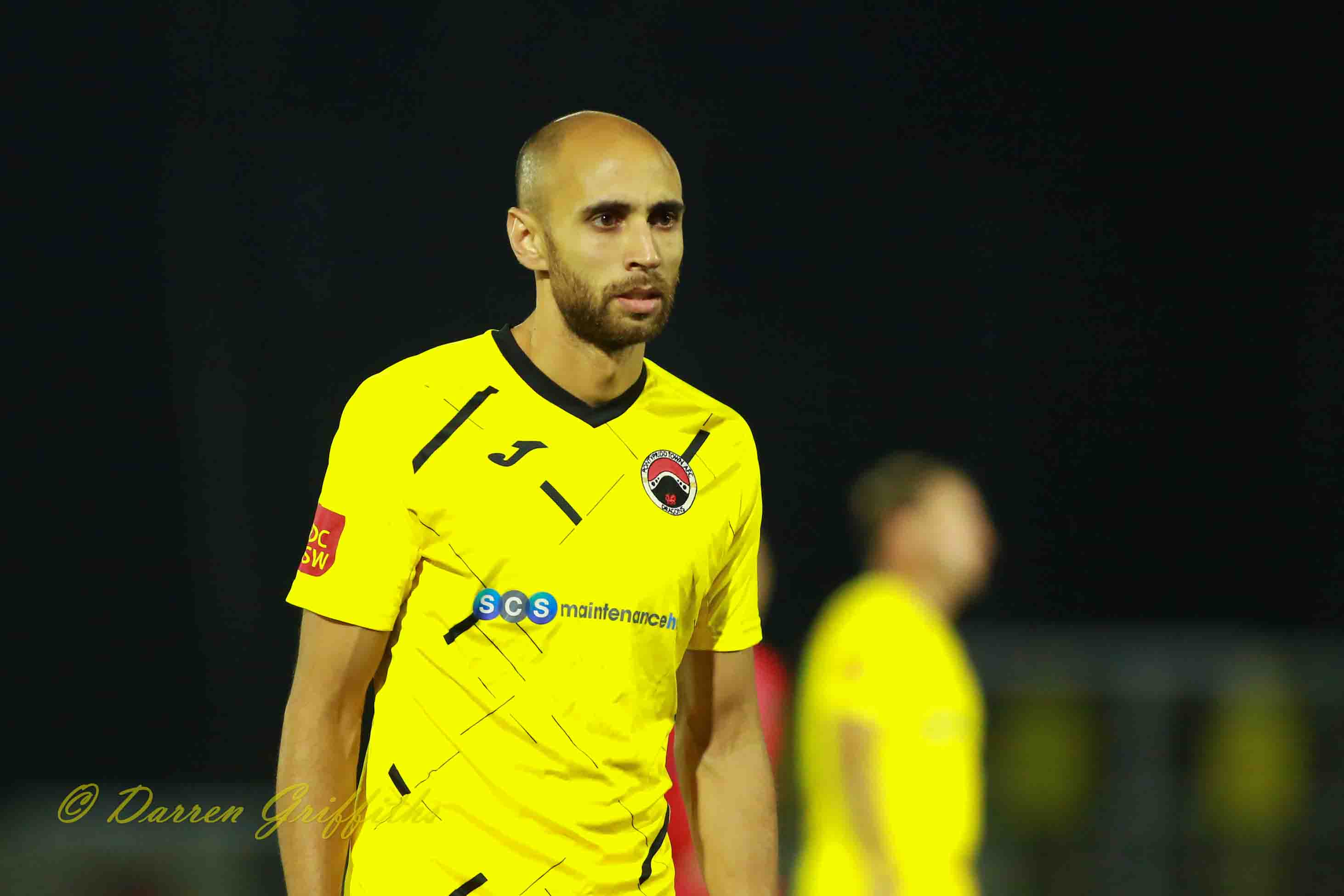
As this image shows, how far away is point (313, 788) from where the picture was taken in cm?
229

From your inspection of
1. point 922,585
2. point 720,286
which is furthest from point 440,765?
point 720,286

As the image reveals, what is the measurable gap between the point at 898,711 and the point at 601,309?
2655 millimetres

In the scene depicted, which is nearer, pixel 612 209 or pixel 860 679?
pixel 612 209

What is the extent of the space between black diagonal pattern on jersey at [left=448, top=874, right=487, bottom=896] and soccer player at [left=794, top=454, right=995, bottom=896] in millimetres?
2417

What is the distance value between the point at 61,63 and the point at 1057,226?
4.05 meters

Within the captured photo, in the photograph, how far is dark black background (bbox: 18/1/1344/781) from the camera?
4824mm

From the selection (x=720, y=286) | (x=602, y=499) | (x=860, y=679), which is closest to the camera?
(x=602, y=499)

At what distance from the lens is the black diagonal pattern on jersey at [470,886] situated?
235cm

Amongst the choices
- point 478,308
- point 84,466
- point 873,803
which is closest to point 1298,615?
point 873,803

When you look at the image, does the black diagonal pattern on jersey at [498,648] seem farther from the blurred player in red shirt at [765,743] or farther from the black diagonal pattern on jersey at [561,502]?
the blurred player in red shirt at [765,743]

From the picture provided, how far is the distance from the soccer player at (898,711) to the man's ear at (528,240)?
8.47ft

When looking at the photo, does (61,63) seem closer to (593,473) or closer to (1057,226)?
(593,473)

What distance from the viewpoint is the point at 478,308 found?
4.70 metres

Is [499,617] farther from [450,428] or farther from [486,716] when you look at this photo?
[450,428]
